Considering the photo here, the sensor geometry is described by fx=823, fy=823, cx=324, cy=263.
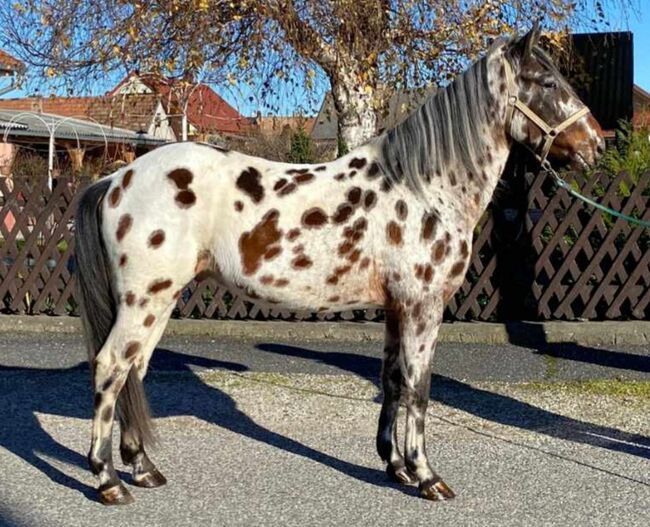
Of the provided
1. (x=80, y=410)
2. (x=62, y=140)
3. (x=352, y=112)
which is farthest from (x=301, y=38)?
(x=62, y=140)

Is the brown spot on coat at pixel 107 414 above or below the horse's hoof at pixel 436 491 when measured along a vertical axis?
above

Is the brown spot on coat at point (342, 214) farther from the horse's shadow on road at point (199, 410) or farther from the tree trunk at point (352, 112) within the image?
the tree trunk at point (352, 112)

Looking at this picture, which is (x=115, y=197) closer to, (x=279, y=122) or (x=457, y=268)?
Result: (x=457, y=268)

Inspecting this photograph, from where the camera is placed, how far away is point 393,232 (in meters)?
4.18

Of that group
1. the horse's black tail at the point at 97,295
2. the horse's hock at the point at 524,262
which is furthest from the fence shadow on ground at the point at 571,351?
the horse's black tail at the point at 97,295

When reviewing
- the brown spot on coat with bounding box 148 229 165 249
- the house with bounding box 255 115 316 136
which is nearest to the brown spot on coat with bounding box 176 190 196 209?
the brown spot on coat with bounding box 148 229 165 249

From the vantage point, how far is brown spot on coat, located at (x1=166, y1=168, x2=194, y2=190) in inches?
162

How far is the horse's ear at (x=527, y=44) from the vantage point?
416 centimetres

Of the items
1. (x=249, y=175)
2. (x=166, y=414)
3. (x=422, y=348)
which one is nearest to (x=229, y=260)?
(x=249, y=175)

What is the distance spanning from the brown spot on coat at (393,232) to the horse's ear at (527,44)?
1.09 m

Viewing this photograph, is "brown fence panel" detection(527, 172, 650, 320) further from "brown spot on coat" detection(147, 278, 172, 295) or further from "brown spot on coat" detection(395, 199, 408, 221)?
"brown spot on coat" detection(147, 278, 172, 295)

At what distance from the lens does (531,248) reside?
29.9 ft

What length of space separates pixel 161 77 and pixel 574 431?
760cm

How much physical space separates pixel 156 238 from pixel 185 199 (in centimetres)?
24
